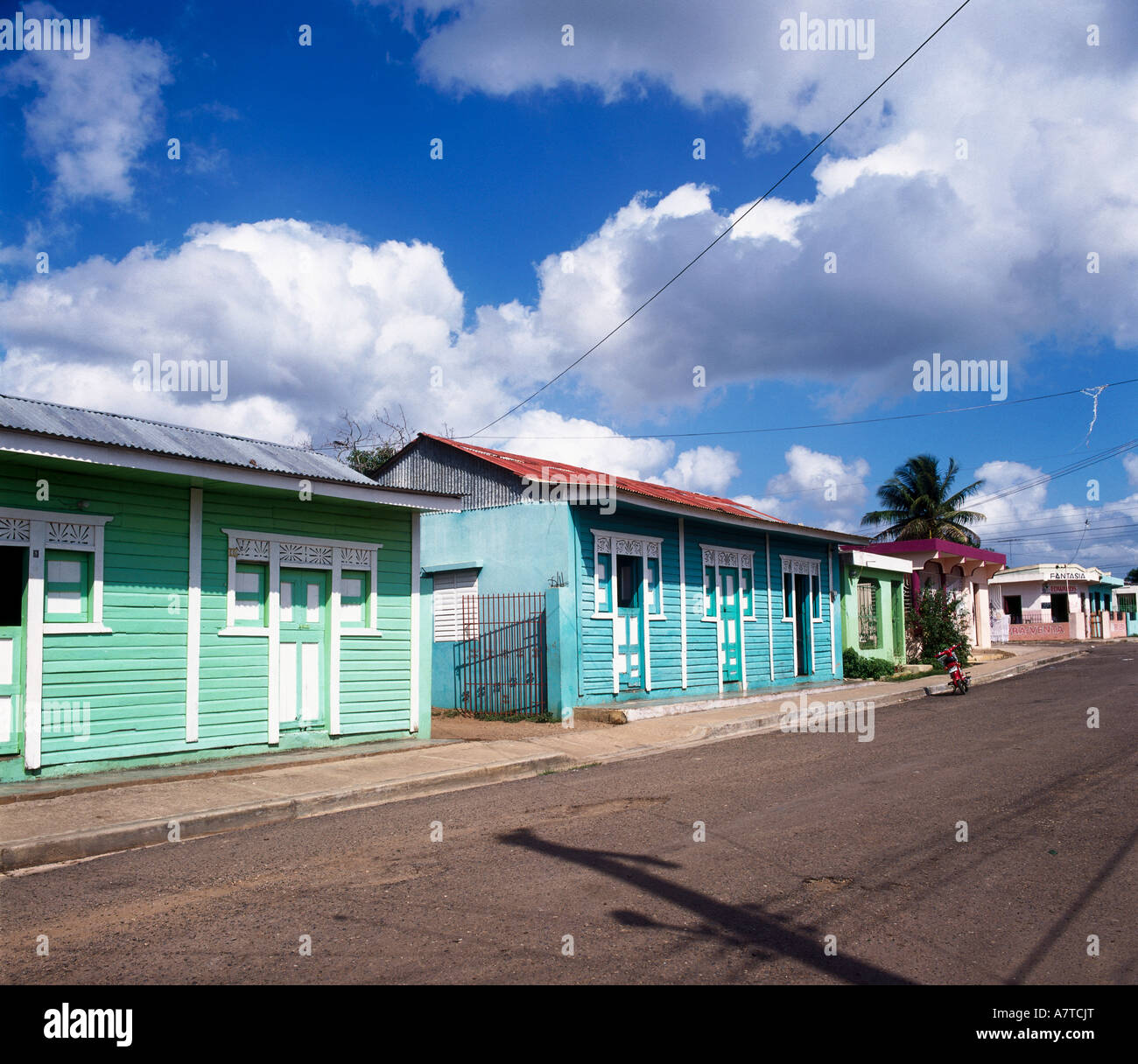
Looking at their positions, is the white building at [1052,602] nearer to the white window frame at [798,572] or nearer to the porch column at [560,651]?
the white window frame at [798,572]

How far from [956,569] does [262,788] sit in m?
33.4

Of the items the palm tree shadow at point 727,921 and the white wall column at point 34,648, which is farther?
the white wall column at point 34,648

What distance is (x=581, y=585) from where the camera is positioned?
1570cm

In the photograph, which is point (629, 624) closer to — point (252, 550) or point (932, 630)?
point (252, 550)

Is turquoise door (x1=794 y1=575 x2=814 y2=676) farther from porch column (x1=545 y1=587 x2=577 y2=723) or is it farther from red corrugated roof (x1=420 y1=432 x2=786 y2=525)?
porch column (x1=545 y1=587 x2=577 y2=723)

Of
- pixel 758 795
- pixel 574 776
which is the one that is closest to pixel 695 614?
pixel 574 776

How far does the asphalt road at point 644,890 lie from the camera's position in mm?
4367

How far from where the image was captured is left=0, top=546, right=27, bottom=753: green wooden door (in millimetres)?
9203

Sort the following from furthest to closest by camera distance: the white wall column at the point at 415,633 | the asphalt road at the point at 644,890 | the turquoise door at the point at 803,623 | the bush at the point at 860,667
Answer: the bush at the point at 860,667 → the turquoise door at the point at 803,623 → the white wall column at the point at 415,633 → the asphalt road at the point at 644,890

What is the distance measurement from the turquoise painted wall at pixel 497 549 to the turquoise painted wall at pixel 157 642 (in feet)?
13.8

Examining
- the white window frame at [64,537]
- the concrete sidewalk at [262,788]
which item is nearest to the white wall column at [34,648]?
the white window frame at [64,537]

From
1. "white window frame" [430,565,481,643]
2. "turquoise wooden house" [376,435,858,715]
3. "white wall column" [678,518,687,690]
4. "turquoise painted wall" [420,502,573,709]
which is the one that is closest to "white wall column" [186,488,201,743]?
"turquoise wooden house" [376,435,858,715]

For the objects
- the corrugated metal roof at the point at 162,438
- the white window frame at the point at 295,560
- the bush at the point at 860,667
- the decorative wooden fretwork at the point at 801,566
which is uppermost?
the corrugated metal roof at the point at 162,438

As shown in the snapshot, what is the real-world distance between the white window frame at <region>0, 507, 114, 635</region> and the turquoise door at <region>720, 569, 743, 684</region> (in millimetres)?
12481
